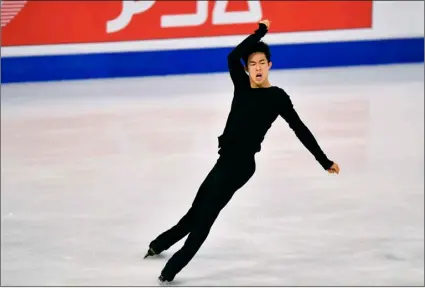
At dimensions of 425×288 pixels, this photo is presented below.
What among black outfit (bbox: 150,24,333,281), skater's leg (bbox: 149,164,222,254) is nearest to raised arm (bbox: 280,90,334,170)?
black outfit (bbox: 150,24,333,281)

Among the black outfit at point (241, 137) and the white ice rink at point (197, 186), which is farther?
the white ice rink at point (197, 186)

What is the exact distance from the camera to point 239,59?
96 cm

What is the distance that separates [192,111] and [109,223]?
11.7ft

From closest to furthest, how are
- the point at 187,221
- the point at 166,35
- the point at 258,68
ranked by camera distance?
the point at 258,68 → the point at 187,221 → the point at 166,35

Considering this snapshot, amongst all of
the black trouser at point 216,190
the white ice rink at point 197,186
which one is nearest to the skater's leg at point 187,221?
the black trouser at point 216,190

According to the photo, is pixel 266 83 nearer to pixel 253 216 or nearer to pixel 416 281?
pixel 416 281

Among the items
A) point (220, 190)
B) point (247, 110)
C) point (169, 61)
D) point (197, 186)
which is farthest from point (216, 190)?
point (169, 61)

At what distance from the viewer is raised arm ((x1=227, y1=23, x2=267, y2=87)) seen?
0.95m

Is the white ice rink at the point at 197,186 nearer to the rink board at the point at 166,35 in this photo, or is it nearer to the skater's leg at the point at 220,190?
the rink board at the point at 166,35

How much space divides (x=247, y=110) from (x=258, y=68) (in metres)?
0.05

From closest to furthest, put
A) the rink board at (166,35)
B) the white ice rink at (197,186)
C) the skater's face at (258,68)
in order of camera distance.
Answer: the skater's face at (258,68), the white ice rink at (197,186), the rink board at (166,35)

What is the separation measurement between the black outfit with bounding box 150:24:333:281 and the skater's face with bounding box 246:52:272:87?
17 millimetres

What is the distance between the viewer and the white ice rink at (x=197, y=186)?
3.65 metres

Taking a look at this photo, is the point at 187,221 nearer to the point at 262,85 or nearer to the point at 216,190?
the point at 216,190
